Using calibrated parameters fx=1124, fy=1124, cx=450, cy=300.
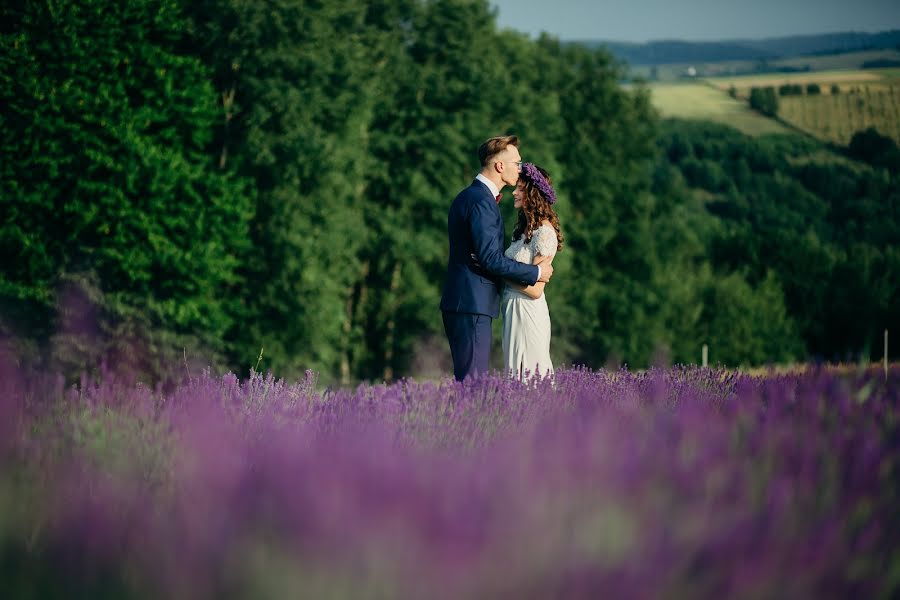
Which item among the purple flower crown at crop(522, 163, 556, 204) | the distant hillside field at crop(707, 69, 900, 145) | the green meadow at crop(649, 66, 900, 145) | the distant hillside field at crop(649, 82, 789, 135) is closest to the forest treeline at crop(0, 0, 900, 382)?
the purple flower crown at crop(522, 163, 556, 204)

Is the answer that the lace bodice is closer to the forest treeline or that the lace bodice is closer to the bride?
the bride

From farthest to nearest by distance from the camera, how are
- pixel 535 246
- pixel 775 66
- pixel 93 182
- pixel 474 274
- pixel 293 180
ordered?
pixel 775 66 < pixel 293 180 < pixel 93 182 < pixel 535 246 < pixel 474 274

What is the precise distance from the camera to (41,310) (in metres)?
29.1

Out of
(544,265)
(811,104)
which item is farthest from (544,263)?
(811,104)

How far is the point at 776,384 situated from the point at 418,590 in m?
3.52

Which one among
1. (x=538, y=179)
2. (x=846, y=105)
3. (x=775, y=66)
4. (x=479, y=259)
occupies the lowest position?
(x=479, y=259)

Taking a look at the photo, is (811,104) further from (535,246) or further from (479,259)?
(479,259)

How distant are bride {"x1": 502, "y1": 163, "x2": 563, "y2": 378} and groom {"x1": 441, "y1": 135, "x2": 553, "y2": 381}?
0.28m

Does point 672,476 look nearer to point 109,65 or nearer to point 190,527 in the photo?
point 190,527

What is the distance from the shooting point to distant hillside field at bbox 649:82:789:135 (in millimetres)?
107125

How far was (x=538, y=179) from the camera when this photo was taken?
899cm

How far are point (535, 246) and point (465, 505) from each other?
21.0ft

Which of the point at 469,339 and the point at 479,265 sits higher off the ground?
the point at 479,265

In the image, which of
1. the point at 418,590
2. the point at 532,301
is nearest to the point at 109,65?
→ the point at 532,301
